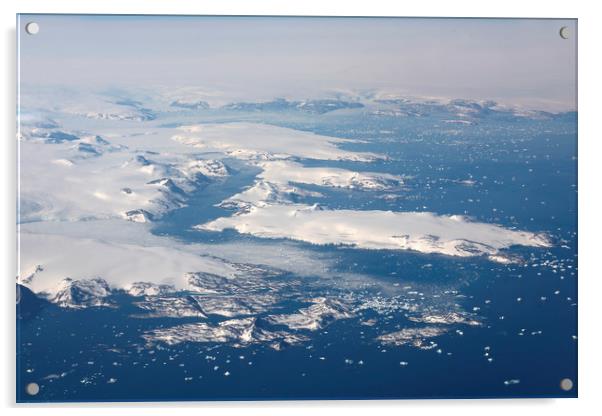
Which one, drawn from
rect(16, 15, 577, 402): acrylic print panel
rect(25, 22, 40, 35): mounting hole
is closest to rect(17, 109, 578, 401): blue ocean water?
rect(16, 15, 577, 402): acrylic print panel

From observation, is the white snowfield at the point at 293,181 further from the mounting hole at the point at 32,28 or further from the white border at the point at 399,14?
the mounting hole at the point at 32,28

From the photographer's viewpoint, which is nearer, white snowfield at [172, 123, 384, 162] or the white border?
the white border

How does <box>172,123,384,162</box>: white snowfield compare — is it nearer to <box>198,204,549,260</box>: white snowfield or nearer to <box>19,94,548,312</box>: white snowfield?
<box>19,94,548,312</box>: white snowfield

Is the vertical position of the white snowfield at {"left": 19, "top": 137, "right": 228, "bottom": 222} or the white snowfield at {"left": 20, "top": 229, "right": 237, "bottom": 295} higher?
the white snowfield at {"left": 19, "top": 137, "right": 228, "bottom": 222}

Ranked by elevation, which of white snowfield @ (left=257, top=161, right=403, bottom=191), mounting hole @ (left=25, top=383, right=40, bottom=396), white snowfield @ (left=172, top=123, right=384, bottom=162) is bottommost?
mounting hole @ (left=25, top=383, right=40, bottom=396)

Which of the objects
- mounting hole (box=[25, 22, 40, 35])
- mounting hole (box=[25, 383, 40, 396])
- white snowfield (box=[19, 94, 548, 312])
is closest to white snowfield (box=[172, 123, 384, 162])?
white snowfield (box=[19, 94, 548, 312])

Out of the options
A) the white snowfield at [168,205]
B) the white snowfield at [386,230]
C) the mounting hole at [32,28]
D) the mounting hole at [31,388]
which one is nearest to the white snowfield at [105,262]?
the white snowfield at [168,205]

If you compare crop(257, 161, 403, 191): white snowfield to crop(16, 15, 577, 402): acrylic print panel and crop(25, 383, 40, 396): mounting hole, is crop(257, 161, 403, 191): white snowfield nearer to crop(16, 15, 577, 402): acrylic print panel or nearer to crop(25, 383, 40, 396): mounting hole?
crop(16, 15, 577, 402): acrylic print panel
